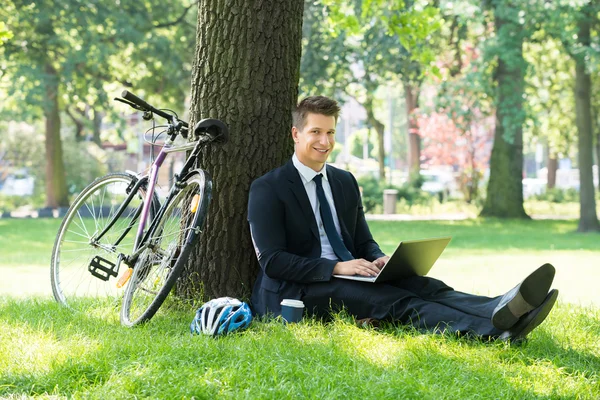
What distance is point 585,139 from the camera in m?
18.9

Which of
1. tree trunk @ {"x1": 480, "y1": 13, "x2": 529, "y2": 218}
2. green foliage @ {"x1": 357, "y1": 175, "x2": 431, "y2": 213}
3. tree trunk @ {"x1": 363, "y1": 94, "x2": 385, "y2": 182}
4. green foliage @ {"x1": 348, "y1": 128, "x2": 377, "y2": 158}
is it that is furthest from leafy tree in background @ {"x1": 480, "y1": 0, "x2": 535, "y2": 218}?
green foliage @ {"x1": 348, "y1": 128, "x2": 377, "y2": 158}

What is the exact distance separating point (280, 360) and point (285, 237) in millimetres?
1413

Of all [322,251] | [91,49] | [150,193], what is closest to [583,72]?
[91,49]

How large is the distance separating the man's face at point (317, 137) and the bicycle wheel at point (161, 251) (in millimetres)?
722

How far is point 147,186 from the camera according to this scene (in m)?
5.76

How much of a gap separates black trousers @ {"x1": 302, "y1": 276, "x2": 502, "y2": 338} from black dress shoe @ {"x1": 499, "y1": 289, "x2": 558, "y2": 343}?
8cm

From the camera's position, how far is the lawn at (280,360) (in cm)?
370

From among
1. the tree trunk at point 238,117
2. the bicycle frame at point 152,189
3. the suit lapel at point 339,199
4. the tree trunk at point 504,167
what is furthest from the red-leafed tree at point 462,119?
the bicycle frame at point 152,189

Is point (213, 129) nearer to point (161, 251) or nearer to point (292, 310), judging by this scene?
point (161, 251)

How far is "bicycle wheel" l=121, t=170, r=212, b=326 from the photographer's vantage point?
5.23 metres

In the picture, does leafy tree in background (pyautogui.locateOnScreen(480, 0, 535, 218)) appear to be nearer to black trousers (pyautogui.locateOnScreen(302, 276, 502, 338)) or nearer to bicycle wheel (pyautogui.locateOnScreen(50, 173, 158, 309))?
bicycle wheel (pyautogui.locateOnScreen(50, 173, 158, 309))

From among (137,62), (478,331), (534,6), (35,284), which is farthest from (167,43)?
(478,331)

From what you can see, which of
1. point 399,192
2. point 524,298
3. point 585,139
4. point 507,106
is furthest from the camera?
point 399,192

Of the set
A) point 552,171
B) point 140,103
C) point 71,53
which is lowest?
point 552,171
